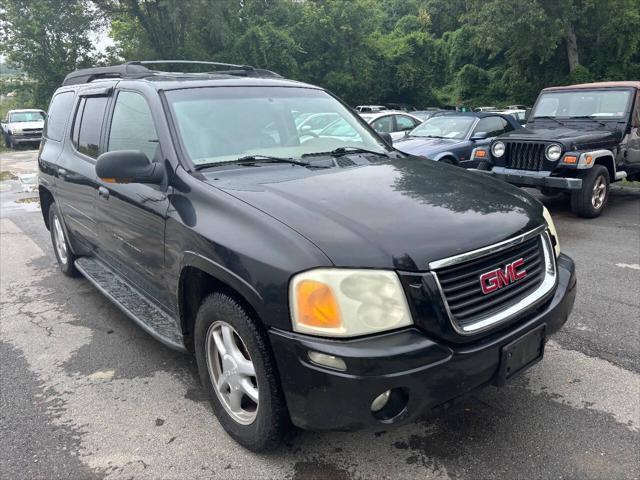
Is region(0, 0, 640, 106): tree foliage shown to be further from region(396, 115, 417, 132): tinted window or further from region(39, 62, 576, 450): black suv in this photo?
region(39, 62, 576, 450): black suv

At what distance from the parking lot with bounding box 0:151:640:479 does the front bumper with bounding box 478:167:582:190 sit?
3.07m

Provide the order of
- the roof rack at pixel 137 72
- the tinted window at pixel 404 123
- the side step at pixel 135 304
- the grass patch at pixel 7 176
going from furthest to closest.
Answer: the grass patch at pixel 7 176, the tinted window at pixel 404 123, the roof rack at pixel 137 72, the side step at pixel 135 304

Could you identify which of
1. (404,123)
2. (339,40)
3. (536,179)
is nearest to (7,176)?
(404,123)

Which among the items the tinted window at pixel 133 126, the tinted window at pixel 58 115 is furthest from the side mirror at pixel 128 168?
the tinted window at pixel 58 115

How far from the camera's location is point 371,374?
211 centimetres

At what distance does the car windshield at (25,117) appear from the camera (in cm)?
2445

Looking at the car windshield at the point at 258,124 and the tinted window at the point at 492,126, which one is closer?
the car windshield at the point at 258,124

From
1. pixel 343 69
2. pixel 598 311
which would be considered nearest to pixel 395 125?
pixel 598 311

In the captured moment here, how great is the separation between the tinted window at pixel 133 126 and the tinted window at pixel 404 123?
958cm

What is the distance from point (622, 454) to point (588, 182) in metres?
5.59

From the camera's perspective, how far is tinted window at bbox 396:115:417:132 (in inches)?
500

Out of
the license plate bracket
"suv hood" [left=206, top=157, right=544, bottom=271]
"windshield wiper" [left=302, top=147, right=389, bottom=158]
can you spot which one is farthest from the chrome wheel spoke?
"windshield wiper" [left=302, top=147, right=389, bottom=158]

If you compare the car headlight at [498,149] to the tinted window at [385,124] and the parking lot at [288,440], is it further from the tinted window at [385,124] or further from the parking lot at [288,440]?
the tinted window at [385,124]

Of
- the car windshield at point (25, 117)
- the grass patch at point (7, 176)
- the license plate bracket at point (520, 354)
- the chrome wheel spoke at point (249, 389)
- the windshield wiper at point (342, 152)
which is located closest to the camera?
the license plate bracket at point (520, 354)
